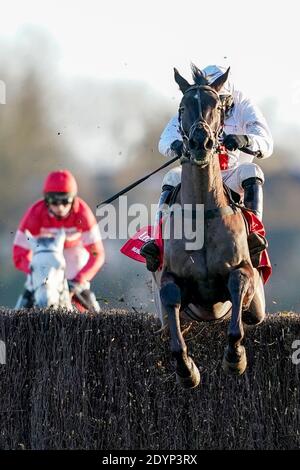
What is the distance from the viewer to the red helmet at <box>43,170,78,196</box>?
1267 cm

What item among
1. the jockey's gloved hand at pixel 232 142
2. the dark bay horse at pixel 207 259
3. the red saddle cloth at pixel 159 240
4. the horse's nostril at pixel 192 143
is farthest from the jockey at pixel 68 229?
the horse's nostril at pixel 192 143

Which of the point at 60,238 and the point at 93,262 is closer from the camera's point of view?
the point at 60,238

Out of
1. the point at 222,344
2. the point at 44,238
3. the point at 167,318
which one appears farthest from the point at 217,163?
the point at 44,238

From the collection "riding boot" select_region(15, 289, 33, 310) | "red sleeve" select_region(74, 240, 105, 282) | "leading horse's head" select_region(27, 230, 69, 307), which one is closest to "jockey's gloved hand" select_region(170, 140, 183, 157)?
"leading horse's head" select_region(27, 230, 69, 307)

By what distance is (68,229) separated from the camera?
1273 cm

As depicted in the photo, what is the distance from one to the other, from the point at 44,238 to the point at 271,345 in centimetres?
393

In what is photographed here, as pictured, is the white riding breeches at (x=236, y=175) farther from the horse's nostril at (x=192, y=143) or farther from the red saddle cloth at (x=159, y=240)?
the horse's nostril at (x=192, y=143)

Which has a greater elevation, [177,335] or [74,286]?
[74,286]

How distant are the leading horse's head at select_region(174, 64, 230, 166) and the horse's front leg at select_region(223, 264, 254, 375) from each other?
32.5 inches

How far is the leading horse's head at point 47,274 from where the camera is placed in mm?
11547

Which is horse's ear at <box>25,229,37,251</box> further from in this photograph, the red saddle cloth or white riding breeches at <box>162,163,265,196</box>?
white riding breeches at <box>162,163,265,196</box>

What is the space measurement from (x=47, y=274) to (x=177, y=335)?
425cm

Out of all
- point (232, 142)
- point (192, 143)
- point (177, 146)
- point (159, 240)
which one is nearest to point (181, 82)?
point (177, 146)

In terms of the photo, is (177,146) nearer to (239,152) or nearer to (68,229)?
(239,152)
